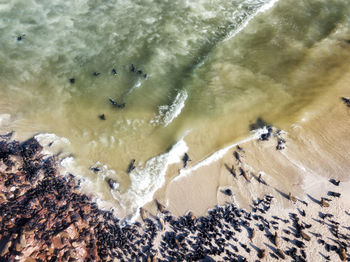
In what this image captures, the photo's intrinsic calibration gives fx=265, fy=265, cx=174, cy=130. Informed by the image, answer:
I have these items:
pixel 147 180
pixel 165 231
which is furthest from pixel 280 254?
pixel 147 180

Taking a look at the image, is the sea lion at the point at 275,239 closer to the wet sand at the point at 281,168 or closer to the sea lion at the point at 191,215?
the wet sand at the point at 281,168

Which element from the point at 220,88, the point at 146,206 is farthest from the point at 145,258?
the point at 220,88

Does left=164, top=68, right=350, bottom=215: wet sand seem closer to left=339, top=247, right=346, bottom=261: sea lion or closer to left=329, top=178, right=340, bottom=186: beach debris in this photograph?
left=329, top=178, right=340, bottom=186: beach debris

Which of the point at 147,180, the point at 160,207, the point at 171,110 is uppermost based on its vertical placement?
the point at 171,110

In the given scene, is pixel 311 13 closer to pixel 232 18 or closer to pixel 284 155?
pixel 232 18

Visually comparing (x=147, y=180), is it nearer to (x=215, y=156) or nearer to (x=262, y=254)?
(x=215, y=156)
